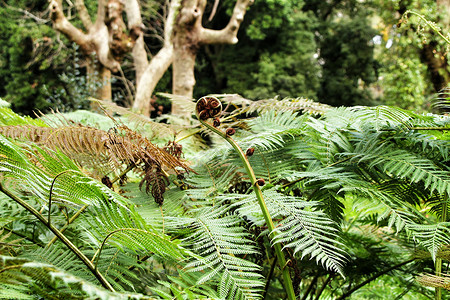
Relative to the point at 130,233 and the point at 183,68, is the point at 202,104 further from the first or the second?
the point at 183,68

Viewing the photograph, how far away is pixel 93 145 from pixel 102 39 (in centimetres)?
813

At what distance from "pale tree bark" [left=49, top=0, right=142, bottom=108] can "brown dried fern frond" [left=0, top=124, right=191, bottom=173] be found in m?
6.30

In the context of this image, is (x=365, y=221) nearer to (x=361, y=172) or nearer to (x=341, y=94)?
(x=361, y=172)

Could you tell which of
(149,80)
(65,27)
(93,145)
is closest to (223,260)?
(93,145)

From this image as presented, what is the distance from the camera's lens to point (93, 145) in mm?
676

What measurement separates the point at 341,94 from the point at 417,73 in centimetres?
537

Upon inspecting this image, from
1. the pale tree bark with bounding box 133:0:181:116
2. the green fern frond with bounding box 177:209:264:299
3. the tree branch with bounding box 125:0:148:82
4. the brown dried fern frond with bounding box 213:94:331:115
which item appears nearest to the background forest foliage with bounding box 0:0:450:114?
the tree branch with bounding box 125:0:148:82

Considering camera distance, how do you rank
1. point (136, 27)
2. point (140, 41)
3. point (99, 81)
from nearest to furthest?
point (136, 27) < point (99, 81) < point (140, 41)

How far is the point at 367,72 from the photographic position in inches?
531

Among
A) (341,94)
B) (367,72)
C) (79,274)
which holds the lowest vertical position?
(341,94)

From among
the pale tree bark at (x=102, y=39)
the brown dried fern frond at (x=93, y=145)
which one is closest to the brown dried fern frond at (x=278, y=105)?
the brown dried fern frond at (x=93, y=145)

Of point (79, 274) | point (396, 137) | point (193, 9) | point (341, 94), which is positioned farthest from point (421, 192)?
point (341, 94)

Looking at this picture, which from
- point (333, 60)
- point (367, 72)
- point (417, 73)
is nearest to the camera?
point (417, 73)

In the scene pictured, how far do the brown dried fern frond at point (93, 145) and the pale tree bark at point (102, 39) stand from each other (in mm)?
6301
